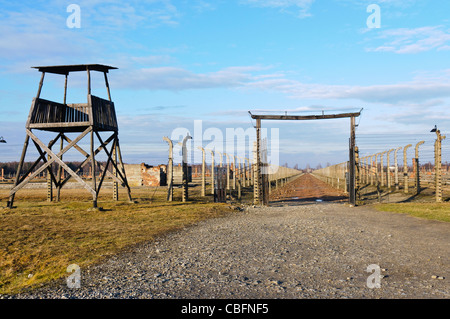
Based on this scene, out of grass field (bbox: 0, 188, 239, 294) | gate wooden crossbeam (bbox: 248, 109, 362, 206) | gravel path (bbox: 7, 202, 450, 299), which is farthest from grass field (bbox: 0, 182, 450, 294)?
gate wooden crossbeam (bbox: 248, 109, 362, 206)

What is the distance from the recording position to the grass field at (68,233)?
296 inches

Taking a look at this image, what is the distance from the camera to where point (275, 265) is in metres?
7.31

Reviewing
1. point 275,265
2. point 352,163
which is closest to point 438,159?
point 352,163

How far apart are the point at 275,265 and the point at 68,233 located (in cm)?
670

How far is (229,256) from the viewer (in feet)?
26.7

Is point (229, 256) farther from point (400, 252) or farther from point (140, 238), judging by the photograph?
point (400, 252)

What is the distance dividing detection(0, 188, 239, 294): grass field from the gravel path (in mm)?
749

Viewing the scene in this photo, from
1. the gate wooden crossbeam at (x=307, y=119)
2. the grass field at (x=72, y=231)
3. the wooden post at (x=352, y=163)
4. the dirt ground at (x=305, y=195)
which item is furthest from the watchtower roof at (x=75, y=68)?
the wooden post at (x=352, y=163)

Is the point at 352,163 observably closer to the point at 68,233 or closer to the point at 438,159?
the point at 438,159

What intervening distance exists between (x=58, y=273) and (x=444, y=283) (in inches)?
255

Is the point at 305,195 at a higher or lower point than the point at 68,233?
lower

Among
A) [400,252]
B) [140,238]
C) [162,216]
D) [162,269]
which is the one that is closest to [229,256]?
[162,269]

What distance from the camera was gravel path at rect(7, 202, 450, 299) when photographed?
18.8 ft

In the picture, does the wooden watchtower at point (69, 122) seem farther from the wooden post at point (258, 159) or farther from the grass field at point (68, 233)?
the wooden post at point (258, 159)
